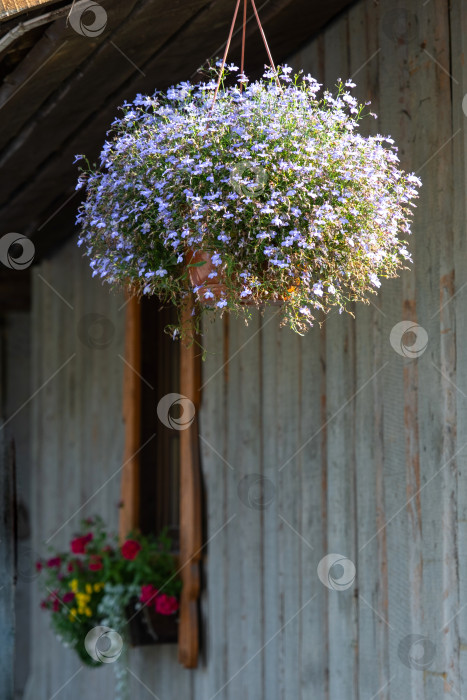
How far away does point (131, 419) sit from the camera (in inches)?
195

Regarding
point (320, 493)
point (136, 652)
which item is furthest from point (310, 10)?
point (136, 652)

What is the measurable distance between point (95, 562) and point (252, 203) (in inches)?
109

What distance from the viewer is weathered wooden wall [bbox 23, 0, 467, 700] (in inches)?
122

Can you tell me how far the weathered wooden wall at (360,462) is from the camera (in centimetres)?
310

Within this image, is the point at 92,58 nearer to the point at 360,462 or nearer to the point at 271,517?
the point at 360,462

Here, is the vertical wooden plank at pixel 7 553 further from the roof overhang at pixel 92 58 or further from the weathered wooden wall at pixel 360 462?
the roof overhang at pixel 92 58

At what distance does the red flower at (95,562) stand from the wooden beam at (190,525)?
0.42 metres

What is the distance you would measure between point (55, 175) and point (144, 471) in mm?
1655

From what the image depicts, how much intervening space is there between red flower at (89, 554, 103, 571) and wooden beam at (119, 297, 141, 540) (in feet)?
0.79

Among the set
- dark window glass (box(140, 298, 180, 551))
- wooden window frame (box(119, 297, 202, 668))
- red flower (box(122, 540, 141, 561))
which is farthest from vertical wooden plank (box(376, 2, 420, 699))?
dark window glass (box(140, 298, 180, 551))

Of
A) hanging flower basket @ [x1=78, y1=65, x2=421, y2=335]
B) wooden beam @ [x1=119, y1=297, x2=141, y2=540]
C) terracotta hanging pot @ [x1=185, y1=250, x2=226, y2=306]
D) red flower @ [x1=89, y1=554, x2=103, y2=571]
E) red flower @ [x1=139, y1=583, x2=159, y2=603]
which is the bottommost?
red flower @ [x1=89, y1=554, x2=103, y2=571]

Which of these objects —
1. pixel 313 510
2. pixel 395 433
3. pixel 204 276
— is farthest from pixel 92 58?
pixel 313 510

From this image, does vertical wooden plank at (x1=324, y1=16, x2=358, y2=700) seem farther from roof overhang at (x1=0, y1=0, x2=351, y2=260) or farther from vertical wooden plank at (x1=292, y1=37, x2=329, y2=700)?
roof overhang at (x1=0, y1=0, x2=351, y2=260)

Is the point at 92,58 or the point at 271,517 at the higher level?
the point at 92,58
